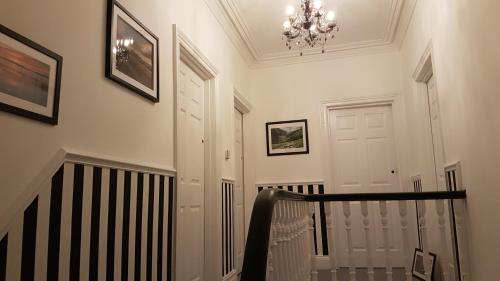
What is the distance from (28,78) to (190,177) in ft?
6.13

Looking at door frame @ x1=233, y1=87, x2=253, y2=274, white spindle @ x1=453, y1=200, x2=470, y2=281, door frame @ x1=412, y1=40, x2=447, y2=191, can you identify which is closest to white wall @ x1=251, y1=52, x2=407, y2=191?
door frame @ x1=233, y1=87, x2=253, y2=274

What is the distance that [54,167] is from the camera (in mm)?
1521

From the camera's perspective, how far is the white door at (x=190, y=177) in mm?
2803

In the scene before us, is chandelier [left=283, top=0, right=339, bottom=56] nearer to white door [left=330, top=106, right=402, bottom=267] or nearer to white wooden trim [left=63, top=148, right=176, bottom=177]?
white wooden trim [left=63, top=148, right=176, bottom=177]

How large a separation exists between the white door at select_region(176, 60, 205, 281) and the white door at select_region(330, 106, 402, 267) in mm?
2164

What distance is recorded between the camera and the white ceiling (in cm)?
395

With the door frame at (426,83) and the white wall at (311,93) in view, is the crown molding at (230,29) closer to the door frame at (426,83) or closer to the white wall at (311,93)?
the white wall at (311,93)

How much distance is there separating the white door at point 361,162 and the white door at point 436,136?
106 centimetres

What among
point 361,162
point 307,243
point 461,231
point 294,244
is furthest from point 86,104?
point 361,162

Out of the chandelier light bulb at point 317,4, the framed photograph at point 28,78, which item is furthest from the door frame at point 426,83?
the framed photograph at point 28,78

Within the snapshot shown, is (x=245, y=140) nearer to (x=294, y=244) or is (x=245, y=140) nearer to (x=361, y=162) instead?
(x=361, y=162)

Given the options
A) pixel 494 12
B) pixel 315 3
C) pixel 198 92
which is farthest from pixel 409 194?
pixel 198 92

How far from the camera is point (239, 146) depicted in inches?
196

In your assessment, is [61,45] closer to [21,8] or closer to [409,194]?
[21,8]
